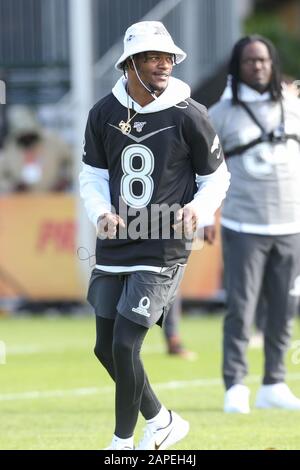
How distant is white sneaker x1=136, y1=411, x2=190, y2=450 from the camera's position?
749 cm

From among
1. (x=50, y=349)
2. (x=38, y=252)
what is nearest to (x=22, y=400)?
(x=50, y=349)

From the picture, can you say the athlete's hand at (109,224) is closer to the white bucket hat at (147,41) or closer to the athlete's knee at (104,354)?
the athlete's knee at (104,354)

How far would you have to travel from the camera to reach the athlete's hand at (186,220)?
705cm

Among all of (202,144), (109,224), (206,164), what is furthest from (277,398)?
(109,224)

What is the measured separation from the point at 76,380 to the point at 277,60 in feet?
11.0

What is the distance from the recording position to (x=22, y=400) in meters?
10.1

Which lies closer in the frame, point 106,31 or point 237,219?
point 237,219

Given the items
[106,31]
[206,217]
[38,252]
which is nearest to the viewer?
[206,217]

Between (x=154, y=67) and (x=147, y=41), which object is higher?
(x=147, y=41)

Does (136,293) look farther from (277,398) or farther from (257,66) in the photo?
(257,66)

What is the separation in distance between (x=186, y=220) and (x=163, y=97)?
28.0 inches

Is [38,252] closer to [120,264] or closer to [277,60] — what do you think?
[277,60]

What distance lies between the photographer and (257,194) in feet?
31.2

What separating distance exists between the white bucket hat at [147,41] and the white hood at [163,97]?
18 centimetres
